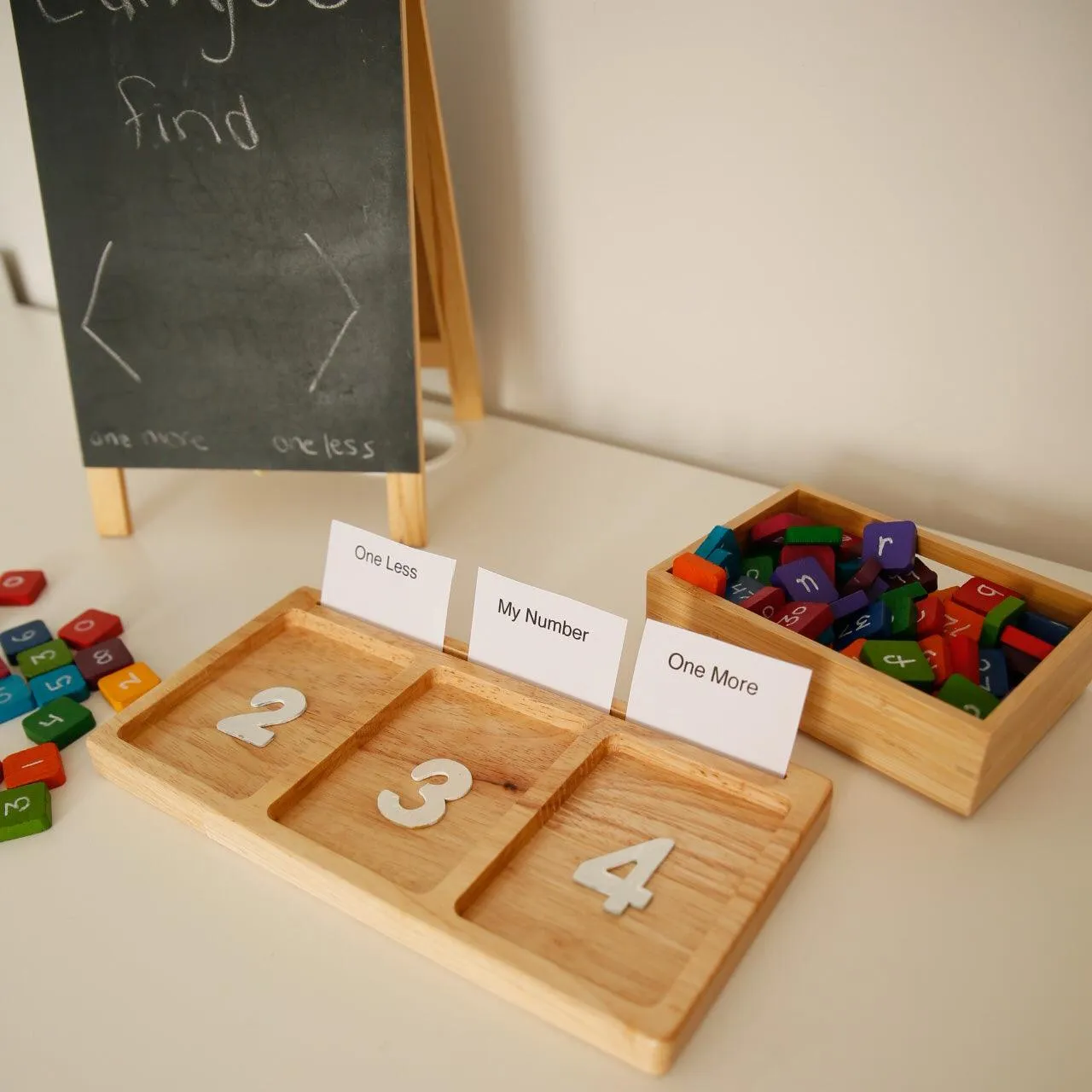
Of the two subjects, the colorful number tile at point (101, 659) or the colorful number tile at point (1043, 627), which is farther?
the colorful number tile at point (101, 659)

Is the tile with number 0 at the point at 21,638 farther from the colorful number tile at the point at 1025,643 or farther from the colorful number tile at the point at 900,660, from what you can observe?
the colorful number tile at the point at 1025,643

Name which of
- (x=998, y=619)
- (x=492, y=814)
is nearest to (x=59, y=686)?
(x=492, y=814)

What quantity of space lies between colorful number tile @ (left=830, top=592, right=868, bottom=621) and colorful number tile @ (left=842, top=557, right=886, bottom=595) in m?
0.03

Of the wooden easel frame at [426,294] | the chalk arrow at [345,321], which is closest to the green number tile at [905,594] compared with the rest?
the wooden easel frame at [426,294]

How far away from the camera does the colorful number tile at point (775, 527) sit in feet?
3.43

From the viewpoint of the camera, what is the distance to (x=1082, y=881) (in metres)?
0.80

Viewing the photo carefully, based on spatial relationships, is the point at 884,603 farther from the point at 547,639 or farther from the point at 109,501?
the point at 109,501

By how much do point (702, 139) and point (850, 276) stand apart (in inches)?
9.4

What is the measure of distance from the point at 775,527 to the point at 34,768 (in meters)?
0.75

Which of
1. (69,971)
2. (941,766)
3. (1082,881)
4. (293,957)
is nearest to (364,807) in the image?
(293,957)

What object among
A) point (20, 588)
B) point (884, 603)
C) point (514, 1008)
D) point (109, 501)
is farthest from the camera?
point (109, 501)

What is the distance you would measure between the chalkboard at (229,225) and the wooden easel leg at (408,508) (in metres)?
0.02

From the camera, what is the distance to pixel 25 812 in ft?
2.86

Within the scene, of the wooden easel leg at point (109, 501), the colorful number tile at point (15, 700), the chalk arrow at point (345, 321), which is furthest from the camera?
the wooden easel leg at point (109, 501)
